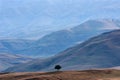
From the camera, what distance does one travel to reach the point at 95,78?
80312 millimetres

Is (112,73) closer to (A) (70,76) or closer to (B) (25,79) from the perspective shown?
(A) (70,76)

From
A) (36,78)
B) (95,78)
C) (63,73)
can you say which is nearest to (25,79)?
(36,78)

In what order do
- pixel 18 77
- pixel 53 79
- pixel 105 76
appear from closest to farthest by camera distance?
pixel 53 79, pixel 105 76, pixel 18 77

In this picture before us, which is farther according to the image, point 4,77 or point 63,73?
point 4,77

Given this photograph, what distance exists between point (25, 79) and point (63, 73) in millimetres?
8127

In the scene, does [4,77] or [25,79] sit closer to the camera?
[25,79]

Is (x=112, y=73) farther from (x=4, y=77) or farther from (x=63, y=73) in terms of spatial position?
(x=4, y=77)

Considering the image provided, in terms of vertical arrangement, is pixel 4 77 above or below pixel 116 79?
above

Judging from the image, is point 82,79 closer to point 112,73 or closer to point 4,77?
point 112,73

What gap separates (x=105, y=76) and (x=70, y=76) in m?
7.29

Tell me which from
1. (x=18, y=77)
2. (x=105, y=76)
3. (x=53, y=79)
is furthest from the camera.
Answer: (x=18, y=77)

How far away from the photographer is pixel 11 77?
297 ft

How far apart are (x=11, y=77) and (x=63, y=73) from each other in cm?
1258

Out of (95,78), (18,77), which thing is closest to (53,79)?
(95,78)
